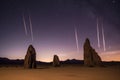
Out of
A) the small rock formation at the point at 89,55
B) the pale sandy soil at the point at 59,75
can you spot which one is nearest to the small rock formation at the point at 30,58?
the pale sandy soil at the point at 59,75

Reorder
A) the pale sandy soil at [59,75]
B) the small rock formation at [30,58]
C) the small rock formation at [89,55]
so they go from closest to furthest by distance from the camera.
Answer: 1. the pale sandy soil at [59,75]
2. the small rock formation at [30,58]
3. the small rock formation at [89,55]

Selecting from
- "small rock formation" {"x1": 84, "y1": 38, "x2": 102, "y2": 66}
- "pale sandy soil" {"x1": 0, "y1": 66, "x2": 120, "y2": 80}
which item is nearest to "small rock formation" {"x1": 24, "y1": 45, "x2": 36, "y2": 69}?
"pale sandy soil" {"x1": 0, "y1": 66, "x2": 120, "y2": 80}

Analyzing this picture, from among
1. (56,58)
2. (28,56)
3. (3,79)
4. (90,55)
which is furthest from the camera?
(56,58)

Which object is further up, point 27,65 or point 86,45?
point 86,45

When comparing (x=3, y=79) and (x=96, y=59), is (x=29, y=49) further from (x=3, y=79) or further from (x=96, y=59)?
(x=3, y=79)

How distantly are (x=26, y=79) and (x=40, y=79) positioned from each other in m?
1.33

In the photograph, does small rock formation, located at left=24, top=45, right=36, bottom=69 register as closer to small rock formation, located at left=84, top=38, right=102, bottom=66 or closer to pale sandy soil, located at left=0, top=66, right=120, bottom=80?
pale sandy soil, located at left=0, top=66, right=120, bottom=80

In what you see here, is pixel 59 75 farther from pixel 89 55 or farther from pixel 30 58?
pixel 89 55

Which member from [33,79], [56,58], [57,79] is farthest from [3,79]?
[56,58]

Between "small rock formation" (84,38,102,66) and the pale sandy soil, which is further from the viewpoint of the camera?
"small rock formation" (84,38,102,66)

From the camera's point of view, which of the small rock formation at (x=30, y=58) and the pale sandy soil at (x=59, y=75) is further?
the small rock formation at (x=30, y=58)

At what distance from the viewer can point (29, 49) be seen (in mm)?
42500

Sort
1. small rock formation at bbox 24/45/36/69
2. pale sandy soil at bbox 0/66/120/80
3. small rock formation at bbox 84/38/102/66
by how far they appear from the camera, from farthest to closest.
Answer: small rock formation at bbox 84/38/102/66 < small rock formation at bbox 24/45/36/69 < pale sandy soil at bbox 0/66/120/80

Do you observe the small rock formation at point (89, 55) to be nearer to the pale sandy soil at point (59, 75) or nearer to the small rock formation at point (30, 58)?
the small rock formation at point (30, 58)
